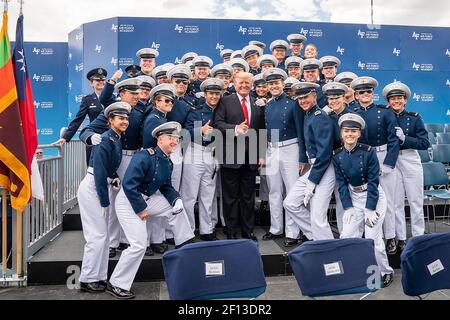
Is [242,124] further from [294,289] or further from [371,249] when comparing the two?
[371,249]

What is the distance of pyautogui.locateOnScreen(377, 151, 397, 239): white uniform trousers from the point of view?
4422mm

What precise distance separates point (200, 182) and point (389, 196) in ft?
7.10

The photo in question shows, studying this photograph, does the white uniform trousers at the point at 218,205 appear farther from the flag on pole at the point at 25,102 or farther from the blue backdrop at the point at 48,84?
the blue backdrop at the point at 48,84

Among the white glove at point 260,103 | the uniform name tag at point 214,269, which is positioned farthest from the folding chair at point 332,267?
the white glove at point 260,103

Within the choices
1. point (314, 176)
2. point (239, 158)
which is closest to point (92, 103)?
point (239, 158)

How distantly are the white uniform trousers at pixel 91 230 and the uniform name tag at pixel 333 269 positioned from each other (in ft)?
7.32

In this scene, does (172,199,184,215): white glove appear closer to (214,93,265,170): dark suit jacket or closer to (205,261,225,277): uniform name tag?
(214,93,265,170): dark suit jacket

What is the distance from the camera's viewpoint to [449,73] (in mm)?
12180

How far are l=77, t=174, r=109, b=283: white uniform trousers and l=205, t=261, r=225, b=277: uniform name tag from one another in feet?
5.98

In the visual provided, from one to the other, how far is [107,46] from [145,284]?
8735 millimetres

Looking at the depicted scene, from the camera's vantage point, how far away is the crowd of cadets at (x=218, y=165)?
3660mm

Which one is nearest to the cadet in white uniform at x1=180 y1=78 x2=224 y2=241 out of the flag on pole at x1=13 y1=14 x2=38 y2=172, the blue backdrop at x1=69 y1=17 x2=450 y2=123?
the flag on pole at x1=13 y1=14 x2=38 y2=172
